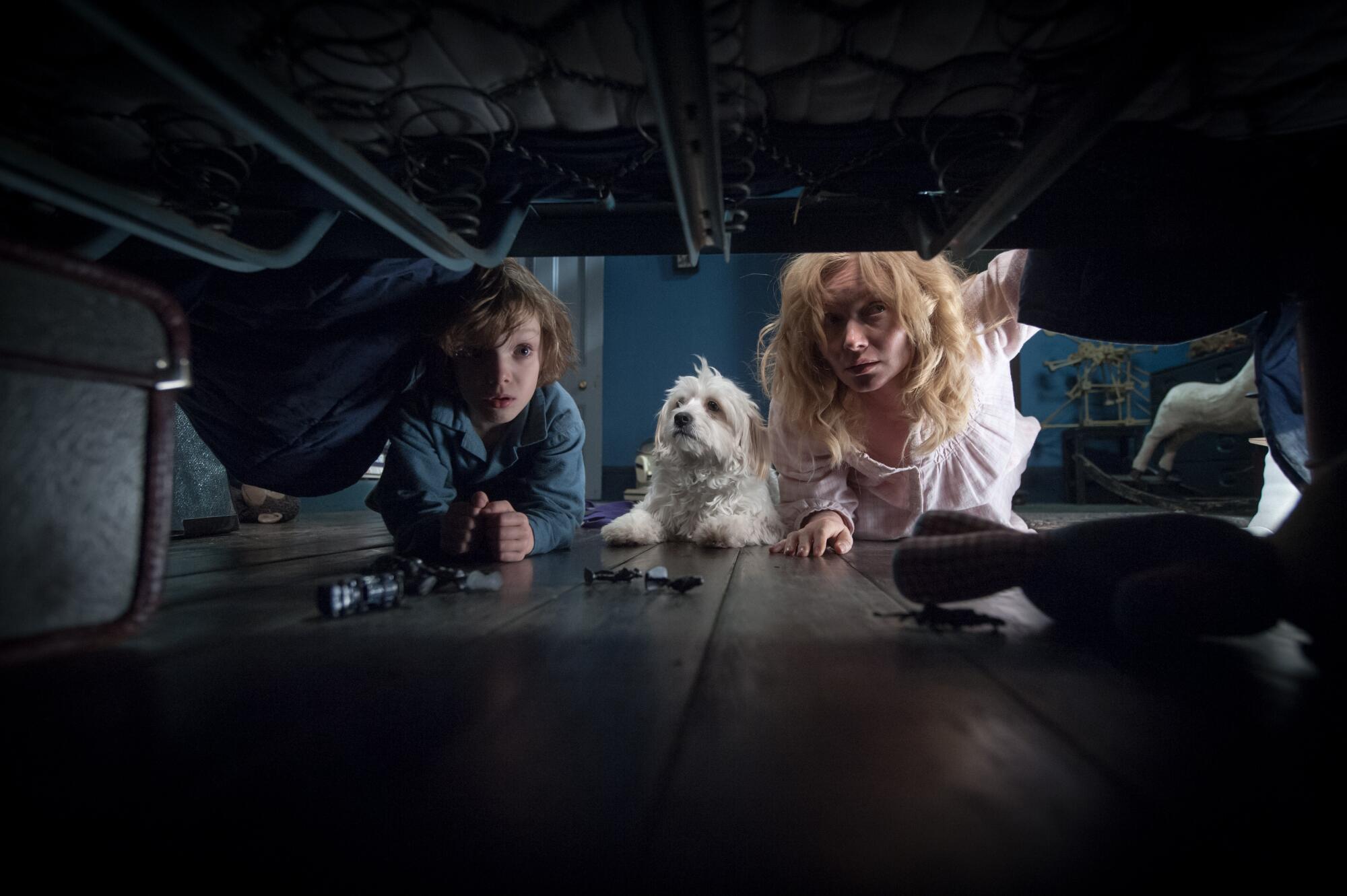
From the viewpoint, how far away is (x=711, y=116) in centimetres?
47

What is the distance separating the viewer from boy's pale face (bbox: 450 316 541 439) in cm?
130

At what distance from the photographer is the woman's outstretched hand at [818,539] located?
4.13 ft

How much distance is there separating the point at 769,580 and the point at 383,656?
58 centimetres

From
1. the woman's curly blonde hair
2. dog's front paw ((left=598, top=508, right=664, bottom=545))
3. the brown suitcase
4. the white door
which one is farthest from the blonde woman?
the white door

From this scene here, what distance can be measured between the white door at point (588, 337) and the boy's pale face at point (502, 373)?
3.10m

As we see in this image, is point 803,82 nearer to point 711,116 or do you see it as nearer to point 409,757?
point 711,116

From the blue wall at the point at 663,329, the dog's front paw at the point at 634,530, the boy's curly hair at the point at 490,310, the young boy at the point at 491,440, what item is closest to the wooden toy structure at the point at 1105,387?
the blue wall at the point at 663,329

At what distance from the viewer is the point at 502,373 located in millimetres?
1301

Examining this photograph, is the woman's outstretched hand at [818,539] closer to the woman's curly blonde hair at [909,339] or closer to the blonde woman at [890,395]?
the blonde woman at [890,395]

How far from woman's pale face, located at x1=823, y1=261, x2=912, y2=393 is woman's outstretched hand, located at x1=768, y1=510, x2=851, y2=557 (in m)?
0.33

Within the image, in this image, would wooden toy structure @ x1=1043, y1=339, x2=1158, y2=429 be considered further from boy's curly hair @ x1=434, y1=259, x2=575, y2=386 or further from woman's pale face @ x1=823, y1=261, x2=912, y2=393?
boy's curly hair @ x1=434, y1=259, x2=575, y2=386

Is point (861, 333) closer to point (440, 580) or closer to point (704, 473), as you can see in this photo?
point (704, 473)

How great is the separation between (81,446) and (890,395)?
1.50m

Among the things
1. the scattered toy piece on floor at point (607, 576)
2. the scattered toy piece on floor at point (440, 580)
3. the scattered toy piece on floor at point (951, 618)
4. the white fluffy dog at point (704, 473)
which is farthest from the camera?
the white fluffy dog at point (704, 473)
